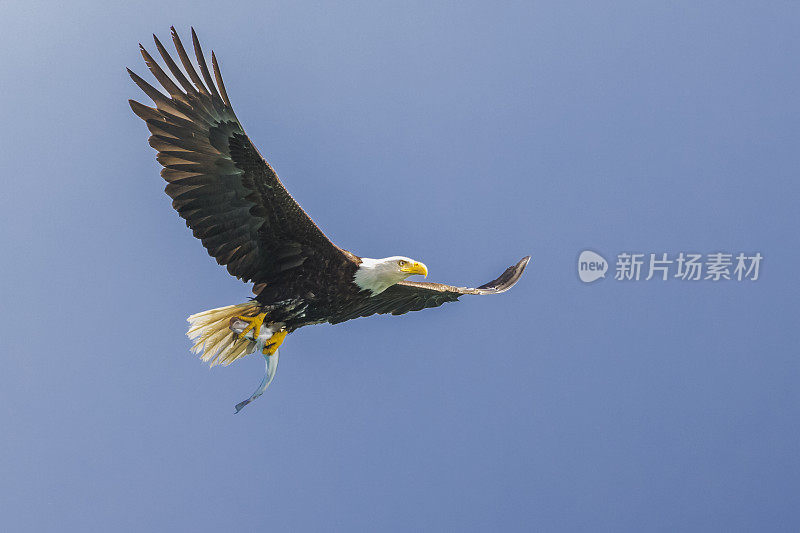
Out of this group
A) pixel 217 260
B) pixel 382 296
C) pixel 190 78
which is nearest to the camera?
pixel 190 78

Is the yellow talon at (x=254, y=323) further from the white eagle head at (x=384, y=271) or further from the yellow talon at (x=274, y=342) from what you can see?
the white eagle head at (x=384, y=271)

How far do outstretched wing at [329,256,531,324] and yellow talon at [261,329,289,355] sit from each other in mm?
259

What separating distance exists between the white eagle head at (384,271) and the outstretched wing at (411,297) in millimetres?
210

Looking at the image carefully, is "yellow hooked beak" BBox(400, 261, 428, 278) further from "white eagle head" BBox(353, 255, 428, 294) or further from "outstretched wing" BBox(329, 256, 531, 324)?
"outstretched wing" BBox(329, 256, 531, 324)

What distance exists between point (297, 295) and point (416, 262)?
2.06 feet

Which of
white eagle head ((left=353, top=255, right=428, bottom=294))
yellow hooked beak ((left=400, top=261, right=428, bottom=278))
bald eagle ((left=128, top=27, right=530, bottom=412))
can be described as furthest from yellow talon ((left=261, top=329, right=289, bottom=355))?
yellow hooked beak ((left=400, top=261, right=428, bottom=278))

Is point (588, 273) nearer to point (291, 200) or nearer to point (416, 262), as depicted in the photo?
point (416, 262)

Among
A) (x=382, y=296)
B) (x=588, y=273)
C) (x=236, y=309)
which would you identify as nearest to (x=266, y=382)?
(x=236, y=309)

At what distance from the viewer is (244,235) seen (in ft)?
18.0

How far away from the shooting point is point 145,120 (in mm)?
5145

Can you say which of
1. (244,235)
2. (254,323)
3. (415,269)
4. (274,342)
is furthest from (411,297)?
(244,235)

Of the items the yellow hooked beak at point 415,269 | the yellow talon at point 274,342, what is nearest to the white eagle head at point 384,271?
the yellow hooked beak at point 415,269

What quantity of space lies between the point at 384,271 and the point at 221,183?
37.0 inches

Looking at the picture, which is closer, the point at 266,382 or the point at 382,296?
the point at 266,382
